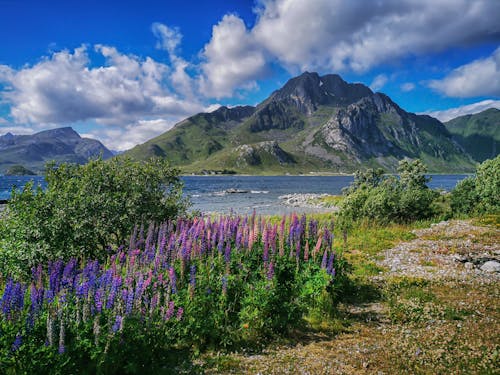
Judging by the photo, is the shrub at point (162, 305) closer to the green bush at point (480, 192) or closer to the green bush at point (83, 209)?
the green bush at point (83, 209)

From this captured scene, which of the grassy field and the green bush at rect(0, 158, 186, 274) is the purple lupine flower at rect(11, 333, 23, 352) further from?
the green bush at rect(0, 158, 186, 274)

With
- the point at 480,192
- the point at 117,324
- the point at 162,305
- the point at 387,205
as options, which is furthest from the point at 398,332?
the point at 480,192

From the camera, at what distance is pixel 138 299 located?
6.46 meters

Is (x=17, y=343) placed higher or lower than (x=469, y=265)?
higher

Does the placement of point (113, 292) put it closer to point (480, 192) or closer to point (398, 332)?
point (398, 332)

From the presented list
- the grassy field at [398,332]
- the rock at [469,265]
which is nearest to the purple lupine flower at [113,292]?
the grassy field at [398,332]

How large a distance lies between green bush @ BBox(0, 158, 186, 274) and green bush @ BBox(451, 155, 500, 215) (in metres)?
25.9

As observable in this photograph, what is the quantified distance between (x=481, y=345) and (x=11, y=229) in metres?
14.9

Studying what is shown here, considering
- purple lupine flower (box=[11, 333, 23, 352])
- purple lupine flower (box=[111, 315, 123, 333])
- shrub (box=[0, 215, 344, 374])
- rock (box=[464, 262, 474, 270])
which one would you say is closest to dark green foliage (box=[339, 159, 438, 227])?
rock (box=[464, 262, 474, 270])

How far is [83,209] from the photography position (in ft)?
41.8

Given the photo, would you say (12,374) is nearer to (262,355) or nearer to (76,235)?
A: (262,355)

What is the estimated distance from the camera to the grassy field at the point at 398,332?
6.75 metres

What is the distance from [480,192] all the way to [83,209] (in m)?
31.3

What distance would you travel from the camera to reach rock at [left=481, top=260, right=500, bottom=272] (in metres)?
13.2
